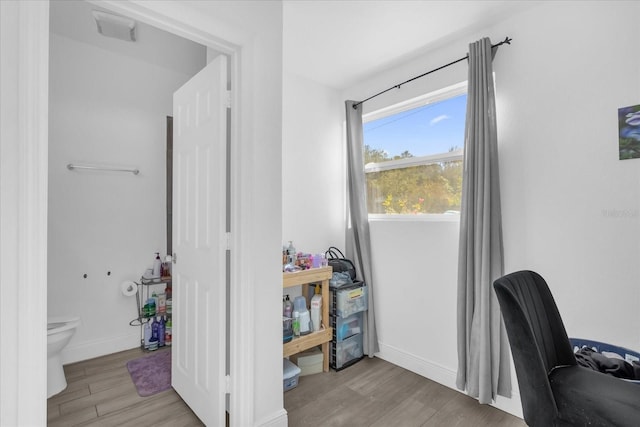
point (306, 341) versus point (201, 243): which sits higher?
point (201, 243)

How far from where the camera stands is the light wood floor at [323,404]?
74.6 inches

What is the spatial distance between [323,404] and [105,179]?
2.60 meters

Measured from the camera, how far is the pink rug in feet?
7.21

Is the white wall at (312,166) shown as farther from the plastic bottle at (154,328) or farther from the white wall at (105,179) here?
the plastic bottle at (154,328)

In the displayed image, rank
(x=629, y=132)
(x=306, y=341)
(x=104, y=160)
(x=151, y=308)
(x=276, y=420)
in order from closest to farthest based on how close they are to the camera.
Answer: (x=629, y=132) < (x=276, y=420) < (x=306, y=341) < (x=104, y=160) < (x=151, y=308)

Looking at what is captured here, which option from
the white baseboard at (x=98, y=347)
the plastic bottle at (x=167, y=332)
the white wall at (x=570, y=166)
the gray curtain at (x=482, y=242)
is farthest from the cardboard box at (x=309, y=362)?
the white baseboard at (x=98, y=347)

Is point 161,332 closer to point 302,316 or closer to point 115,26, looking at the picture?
point 302,316

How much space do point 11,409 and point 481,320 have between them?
7.59 ft

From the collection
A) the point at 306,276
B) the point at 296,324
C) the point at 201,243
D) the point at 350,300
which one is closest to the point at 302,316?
the point at 296,324

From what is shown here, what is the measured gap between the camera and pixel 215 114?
5.66 feet

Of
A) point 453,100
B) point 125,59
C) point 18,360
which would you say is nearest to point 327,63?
point 453,100

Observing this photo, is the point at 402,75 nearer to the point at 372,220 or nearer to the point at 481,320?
the point at 372,220

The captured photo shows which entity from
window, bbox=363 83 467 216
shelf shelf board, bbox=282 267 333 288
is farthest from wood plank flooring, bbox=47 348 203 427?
window, bbox=363 83 467 216

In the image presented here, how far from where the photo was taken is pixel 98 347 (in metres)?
2.69
